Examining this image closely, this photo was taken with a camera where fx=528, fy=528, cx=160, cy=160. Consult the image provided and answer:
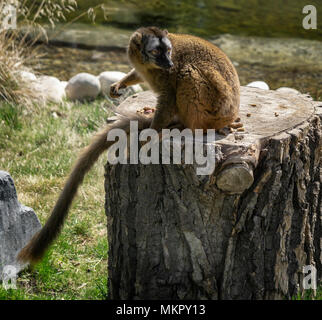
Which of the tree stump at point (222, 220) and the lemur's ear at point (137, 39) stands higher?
the lemur's ear at point (137, 39)

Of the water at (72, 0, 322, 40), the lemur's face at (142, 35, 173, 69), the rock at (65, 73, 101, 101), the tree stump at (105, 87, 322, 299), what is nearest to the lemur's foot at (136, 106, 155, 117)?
the lemur's face at (142, 35, 173, 69)

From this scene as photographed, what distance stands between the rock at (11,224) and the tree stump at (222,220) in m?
0.81

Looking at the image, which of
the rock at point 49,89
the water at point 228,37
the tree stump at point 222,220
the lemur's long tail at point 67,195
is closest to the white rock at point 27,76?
the rock at point 49,89

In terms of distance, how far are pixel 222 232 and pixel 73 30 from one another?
833 centimetres

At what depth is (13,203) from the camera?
12.1ft

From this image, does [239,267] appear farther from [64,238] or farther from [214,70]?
[64,238]

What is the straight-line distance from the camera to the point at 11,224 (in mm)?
3697

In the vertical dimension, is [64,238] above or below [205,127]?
below

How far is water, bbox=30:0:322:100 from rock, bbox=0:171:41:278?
14.5 feet

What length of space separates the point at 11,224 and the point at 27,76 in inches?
123

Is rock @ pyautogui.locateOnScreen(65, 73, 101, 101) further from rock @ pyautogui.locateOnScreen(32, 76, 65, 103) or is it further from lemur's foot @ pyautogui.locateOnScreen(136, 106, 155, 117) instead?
lemur's foot @ pyautogui.locateOnScreen(136, 106, 155, 117)

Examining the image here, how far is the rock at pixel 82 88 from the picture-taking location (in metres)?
6.78

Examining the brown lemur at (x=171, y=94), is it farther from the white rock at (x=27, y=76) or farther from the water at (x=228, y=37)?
the water at (x=228, y=37)

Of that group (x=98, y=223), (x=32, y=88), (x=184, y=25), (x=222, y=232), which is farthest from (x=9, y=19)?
(x=184, y=25)
